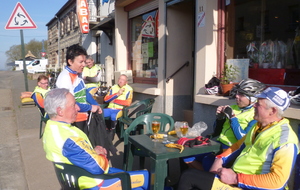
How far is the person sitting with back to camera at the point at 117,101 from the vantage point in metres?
5.82

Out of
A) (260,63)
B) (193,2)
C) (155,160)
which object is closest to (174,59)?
(193,2)

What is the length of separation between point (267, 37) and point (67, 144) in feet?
11.3

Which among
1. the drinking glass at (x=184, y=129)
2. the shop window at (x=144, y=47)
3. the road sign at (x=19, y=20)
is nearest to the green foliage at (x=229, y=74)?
the drinking glass at (x=184, y=129)

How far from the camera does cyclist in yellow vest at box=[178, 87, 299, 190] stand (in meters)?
2.10

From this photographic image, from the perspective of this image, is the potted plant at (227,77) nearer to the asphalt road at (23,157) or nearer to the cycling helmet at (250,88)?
the cycling helmet at (250,88)

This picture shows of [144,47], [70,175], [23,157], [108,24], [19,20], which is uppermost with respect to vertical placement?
[108,24]

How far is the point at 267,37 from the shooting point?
14.1 ft

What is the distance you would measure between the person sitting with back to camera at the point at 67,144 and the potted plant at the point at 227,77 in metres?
2.50

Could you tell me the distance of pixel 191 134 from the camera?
126 inches

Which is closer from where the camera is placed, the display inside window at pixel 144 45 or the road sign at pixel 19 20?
the display inside window at pixel 144 45

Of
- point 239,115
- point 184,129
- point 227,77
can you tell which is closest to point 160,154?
point 184,129

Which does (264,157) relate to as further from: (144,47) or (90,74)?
(144,47)

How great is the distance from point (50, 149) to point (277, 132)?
5.98 feet

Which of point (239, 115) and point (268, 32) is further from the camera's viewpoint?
point (268, 32)
